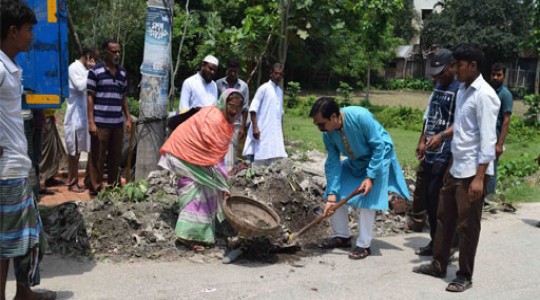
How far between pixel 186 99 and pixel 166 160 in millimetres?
2400

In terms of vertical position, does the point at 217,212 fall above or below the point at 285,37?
below

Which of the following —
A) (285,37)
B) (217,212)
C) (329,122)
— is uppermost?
(285,37)

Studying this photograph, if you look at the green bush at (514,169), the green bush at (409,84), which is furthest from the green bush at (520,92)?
the green bush at (514,169)

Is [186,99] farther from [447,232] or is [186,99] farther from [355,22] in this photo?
[355,22]

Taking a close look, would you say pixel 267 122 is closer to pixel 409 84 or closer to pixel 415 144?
pixel 415 144

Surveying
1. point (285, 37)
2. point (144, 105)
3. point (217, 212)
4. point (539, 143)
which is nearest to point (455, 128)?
point (217, 212)

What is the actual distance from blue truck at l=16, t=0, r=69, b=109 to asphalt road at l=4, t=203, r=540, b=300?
1396 mm

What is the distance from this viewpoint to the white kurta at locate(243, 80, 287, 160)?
8.47 m

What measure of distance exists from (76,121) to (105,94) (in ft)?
2.56

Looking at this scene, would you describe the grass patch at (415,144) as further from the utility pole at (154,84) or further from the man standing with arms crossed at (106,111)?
the man standing with arms crossed at (106,111)

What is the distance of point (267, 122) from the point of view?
851cm

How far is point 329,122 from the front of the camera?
5.48 metres

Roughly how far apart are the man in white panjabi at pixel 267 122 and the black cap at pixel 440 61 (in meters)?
3.07

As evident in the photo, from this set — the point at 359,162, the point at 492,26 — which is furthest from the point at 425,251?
the point at 492,26
